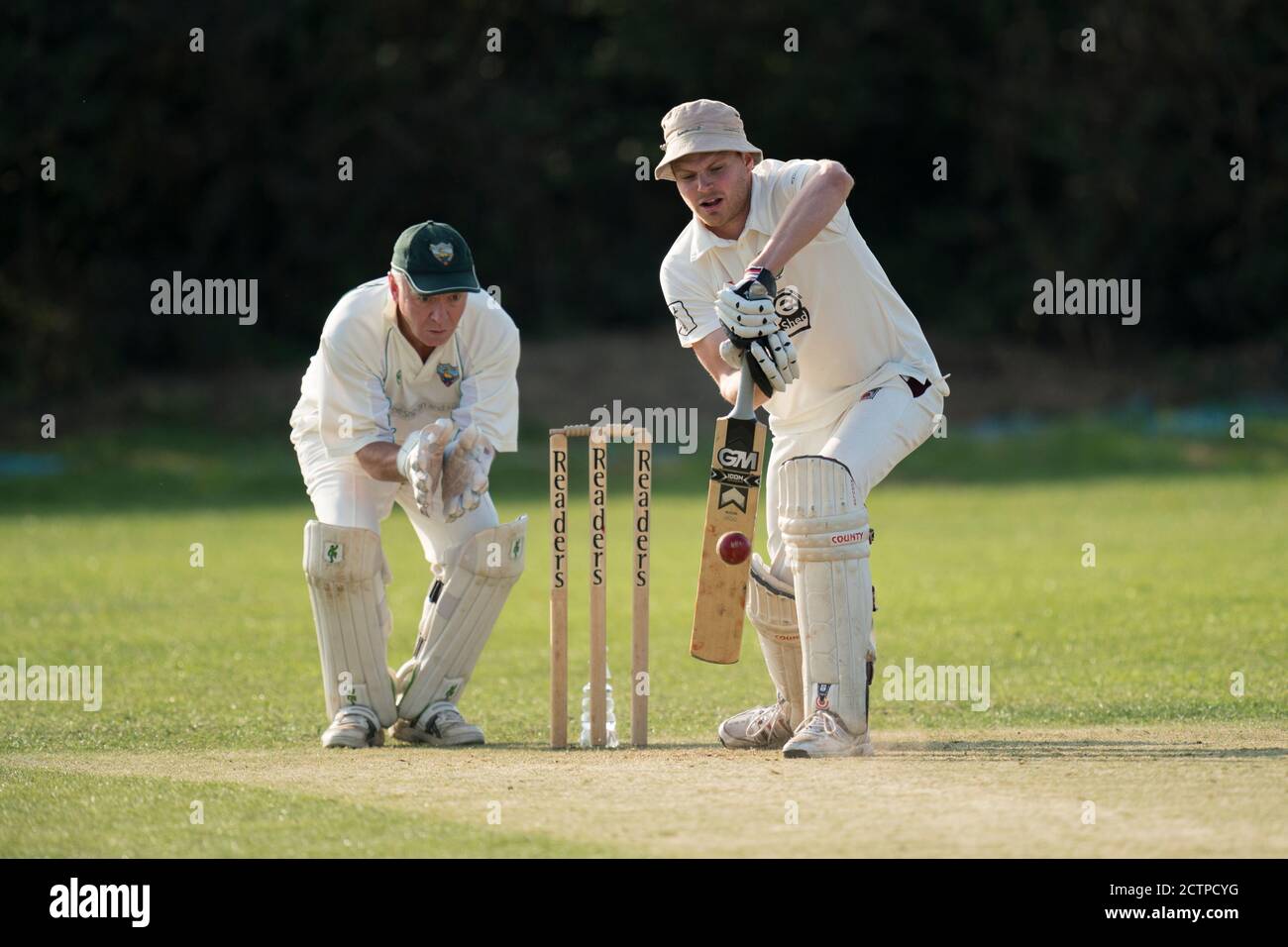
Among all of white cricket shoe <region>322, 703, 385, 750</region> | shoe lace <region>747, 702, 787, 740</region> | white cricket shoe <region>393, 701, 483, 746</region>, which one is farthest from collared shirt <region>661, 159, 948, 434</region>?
white cricket shoe <region>322, 703, 385, 750</region>

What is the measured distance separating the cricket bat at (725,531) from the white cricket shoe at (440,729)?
2.86 feet

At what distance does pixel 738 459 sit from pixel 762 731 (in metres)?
0.87

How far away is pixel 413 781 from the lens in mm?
4375

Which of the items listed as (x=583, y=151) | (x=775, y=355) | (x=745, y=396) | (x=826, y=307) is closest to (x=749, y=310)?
(x=775, y=355)

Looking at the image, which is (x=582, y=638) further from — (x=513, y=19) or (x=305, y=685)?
(x=513, y=19)

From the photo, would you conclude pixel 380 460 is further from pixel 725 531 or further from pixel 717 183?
pixel 717 183

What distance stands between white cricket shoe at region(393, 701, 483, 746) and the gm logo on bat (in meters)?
1.22

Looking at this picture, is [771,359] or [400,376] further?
[400,376]

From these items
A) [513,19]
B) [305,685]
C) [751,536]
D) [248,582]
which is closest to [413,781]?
[751,536]

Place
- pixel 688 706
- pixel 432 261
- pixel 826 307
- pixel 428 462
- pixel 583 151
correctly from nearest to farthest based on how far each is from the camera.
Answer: pixel 826 307
pixel 428 462
pixel 432 261
pixel 688 706
pixel 583 151

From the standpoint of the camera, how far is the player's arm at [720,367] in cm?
495

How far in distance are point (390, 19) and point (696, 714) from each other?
15687 mm

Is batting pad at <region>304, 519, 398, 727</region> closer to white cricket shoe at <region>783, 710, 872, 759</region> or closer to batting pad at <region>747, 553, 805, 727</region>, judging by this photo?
batting pad at <region>747, 553, 805, 727</region>

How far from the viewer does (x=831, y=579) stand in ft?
15.2
